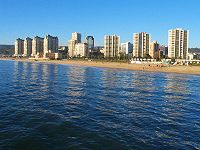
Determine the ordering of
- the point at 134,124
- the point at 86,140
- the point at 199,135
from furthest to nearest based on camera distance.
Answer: the point at 134,124, the point at 199,135, the point at 86,140

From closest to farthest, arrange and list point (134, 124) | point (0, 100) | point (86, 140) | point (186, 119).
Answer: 1. point (86, 140)
2. point (134, 124)
3. point (186, 119)
4. point (0, 100)

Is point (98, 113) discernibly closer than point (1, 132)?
No

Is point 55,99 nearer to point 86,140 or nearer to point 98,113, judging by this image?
point 98,113

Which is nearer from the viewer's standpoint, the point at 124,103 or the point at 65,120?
the point at 65,120

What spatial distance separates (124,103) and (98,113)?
7775 mm

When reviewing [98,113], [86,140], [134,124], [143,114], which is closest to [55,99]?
[98,113]

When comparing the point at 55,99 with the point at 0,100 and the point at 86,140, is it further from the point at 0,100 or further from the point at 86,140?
the point at 86,140

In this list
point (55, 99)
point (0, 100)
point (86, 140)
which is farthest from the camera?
point (55, 99)

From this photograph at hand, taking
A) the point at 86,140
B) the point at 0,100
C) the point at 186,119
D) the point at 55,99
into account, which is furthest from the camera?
the point at 55,99

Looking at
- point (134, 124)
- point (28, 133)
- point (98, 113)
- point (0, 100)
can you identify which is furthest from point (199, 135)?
point (0, 100)

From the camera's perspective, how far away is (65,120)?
89.8 feet

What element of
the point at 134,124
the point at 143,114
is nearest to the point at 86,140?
the point at 134,124

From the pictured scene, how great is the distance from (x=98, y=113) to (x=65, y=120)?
4.75 metres

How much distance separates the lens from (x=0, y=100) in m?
37.3
